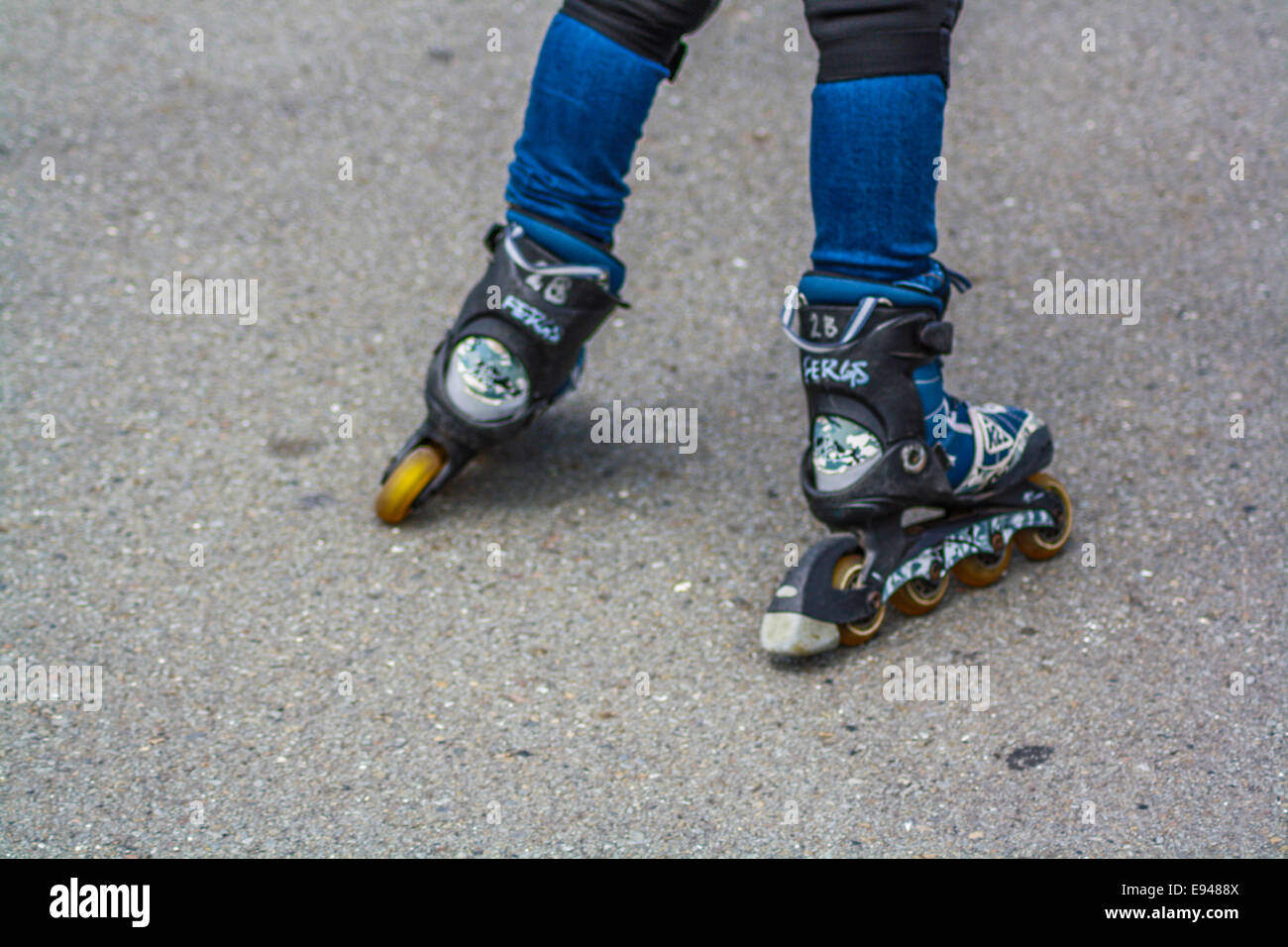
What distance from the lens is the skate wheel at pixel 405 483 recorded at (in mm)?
2834

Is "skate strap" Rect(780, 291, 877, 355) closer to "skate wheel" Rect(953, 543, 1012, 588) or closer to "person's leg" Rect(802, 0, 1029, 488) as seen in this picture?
"person's leg" Rect(802, 0, 1029, 488)

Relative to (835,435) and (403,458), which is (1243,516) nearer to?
(835,435)

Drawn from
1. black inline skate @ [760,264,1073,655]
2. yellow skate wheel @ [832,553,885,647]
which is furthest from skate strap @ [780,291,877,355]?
yellow skate wheel @ [832,553,885,647]

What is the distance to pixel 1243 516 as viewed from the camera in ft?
9.39

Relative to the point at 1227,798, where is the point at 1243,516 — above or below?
above

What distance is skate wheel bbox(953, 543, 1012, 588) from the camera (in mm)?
2676

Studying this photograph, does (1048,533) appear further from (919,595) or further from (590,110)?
(590,110)

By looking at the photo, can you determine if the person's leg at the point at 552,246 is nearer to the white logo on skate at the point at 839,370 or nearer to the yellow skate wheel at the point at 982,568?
the white logo on skate at the point at 839,370

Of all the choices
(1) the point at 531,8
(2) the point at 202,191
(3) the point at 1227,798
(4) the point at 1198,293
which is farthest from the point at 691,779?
(1) the point at 531,8

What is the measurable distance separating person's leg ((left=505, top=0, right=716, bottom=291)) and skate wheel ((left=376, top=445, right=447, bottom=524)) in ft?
1.60

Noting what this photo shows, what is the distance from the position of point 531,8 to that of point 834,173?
2.90 metres

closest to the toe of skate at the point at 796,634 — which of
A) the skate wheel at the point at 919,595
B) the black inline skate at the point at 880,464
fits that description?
the black inline skate at the point at 880,464

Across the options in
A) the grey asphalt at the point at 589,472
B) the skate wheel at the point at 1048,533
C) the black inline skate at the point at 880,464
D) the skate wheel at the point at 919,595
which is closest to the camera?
the grey asphalt at the point at 589,472

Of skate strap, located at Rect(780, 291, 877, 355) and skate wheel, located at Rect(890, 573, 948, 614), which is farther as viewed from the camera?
skate wheel, located at Rect(890, 573, 948, 614)
